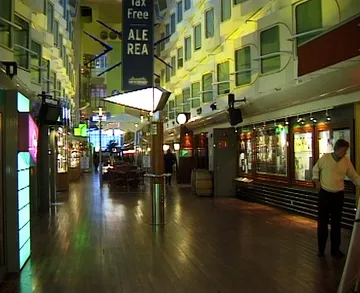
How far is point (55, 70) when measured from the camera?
62.3 ft

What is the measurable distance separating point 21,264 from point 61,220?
15.7ft

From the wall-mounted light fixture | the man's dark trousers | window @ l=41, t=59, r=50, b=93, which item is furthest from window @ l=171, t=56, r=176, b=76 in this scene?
the man's dark trousers

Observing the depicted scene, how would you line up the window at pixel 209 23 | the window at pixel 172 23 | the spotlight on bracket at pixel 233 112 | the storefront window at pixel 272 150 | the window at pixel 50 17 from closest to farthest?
1. the storefront window at pixel 272 150
2. the spotlight on bracket at pixel 233 112
3. the window at pixel 50 17
4. the window at pixel 209 23
5. the window at pixel 172 23

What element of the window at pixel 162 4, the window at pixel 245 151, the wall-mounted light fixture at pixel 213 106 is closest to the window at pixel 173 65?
the window at pixel 162 4

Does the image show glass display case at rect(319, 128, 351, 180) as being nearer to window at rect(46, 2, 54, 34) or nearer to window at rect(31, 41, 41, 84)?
A: window at rect(31, 41, 41, 84)

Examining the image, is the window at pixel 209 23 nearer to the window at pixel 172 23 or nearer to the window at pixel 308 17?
the window at pixel 308 17


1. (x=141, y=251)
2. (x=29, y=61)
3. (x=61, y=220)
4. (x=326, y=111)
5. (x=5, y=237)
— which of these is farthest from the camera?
(x=29, y=61)

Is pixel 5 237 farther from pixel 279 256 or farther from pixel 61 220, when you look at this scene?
pixel 61 220

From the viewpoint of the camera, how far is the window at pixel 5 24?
10227mm

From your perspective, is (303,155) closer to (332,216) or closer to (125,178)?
(332,216)

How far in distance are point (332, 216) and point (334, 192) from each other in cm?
34

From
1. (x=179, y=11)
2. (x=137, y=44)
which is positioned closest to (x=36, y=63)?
(x=137, y=44)

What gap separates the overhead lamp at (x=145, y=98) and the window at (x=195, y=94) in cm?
1009

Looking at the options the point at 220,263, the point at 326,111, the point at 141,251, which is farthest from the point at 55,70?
the point at 220,263
